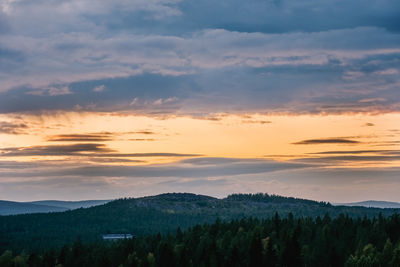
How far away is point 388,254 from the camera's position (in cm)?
18012

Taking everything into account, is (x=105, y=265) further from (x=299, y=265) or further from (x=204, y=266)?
(x=299, y=265)

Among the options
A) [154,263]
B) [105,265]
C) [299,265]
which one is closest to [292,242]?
[299,265]

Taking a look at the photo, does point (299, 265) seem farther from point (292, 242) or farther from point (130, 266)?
point (130, 266)

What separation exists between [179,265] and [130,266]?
1602cm

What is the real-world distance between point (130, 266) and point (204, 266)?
28.8 meters

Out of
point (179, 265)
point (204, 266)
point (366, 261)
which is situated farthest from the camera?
point (179, 265)

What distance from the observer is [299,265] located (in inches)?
6762

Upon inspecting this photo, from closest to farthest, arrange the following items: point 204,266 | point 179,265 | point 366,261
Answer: point 366,261, point 204,266, point 179,265

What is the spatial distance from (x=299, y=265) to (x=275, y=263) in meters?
8.99

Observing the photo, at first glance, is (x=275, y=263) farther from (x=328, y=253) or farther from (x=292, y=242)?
(x=328, y=253)

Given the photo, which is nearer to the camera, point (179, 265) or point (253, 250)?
Result: point (253, 250)

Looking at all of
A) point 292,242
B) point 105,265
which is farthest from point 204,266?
point 105,265

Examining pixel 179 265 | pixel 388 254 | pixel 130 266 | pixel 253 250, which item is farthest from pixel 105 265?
pixel 388 254

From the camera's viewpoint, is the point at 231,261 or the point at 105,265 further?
the point at 105,265
